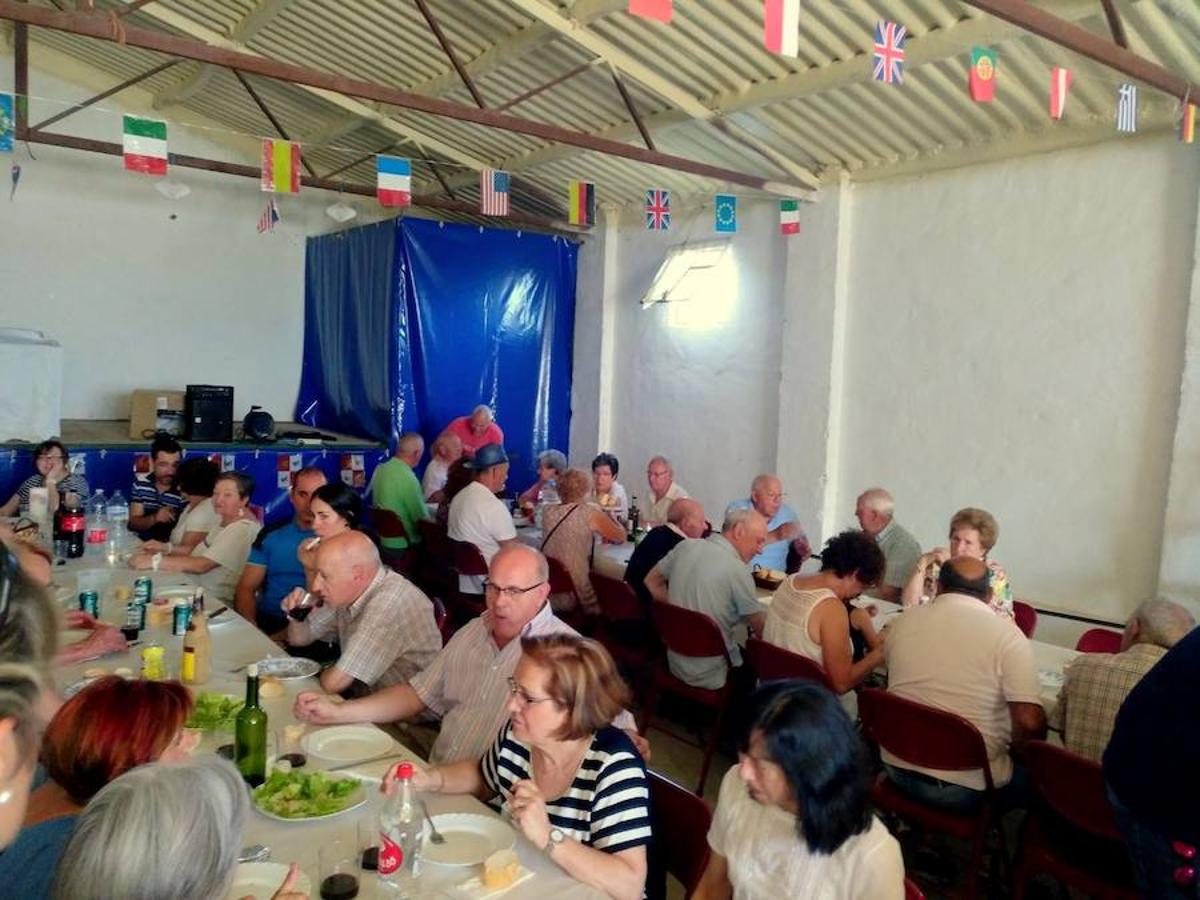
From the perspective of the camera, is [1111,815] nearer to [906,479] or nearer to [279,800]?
[279,800]

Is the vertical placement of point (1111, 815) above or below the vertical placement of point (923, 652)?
below

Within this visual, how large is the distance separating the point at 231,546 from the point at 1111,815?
13.1 ft

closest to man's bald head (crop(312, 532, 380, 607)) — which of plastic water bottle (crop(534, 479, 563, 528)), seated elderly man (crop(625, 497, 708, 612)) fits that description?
seated elderly man (crop(625, 497, 708, 612))

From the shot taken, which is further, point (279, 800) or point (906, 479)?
point (906, 479)

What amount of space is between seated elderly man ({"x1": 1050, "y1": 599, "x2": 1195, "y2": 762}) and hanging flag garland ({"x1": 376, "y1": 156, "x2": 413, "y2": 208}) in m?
5.68

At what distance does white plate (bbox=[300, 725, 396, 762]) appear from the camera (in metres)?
2.56

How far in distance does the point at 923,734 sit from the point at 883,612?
156 centimetres

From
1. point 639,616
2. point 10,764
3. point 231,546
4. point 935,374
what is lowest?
point 639,616

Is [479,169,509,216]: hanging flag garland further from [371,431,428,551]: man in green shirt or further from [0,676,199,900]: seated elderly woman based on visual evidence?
[0,676,199,900]: seated elderly woman

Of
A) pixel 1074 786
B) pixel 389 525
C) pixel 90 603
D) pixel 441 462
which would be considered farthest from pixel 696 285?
pixel 1074 786

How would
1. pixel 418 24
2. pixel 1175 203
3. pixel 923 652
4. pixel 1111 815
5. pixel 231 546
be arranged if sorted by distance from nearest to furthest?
pixel 1111 815 → pixel 923 652 → pixel 231 546 → pixel 1175 203 → pixel 418 24

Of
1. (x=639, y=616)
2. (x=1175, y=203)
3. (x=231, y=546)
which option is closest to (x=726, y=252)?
(x=1175, y=203)

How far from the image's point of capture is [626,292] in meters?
9.39

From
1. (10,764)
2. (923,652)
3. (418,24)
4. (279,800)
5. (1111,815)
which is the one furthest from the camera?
(418,24)
